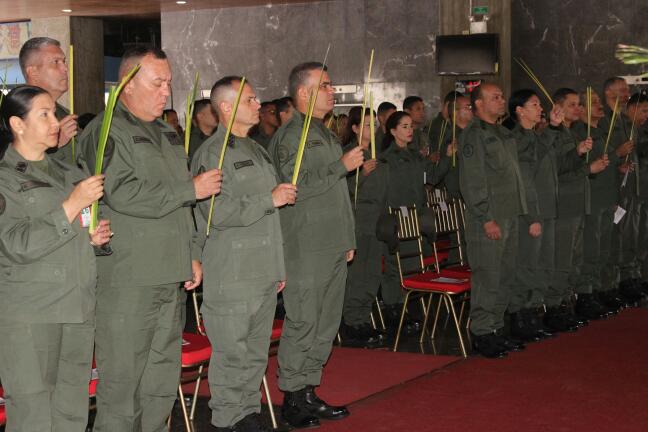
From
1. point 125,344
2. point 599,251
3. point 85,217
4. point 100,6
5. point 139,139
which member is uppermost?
point 100,6

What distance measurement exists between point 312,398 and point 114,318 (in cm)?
142

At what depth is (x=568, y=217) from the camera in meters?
6.84

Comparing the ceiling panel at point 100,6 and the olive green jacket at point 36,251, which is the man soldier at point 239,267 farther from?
the ceiling panel at point 100,6

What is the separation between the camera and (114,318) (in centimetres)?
336

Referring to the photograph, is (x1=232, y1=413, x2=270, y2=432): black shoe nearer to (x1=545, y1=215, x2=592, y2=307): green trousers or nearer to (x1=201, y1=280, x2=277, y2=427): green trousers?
(x1=201, y1=280, x2=277, y2=427): green trousers

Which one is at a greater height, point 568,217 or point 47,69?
point 47,69

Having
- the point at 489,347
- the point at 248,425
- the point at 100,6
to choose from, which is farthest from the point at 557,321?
the point at 100,6

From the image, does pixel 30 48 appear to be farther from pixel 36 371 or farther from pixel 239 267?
pixel 36 371

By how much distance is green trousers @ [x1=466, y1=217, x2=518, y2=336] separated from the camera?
577cm

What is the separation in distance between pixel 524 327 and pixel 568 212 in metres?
1.01

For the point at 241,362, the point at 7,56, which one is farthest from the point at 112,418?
the point at 7,56

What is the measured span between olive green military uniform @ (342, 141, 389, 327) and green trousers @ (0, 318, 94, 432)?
3.46 meters

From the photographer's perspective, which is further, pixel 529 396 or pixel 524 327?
pixel 524 327

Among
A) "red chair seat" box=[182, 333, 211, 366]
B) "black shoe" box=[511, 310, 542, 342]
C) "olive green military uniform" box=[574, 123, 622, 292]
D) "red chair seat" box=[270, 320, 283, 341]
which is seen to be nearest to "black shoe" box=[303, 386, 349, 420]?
"red chair seat" box=[270, 320, 283, 341]
